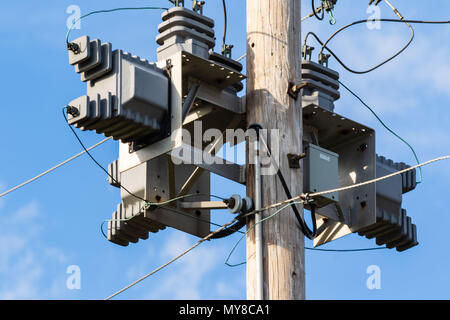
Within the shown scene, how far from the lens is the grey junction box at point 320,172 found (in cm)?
1114

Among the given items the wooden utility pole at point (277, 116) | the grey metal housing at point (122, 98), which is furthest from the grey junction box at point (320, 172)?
the grey metal housing at point (122, 98)

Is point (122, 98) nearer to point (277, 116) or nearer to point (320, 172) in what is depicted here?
point (277, 116)

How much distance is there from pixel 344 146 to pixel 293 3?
5.17 ft

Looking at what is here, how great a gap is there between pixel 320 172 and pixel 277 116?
0.68 metres

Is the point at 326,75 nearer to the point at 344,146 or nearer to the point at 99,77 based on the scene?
the point at 344,146

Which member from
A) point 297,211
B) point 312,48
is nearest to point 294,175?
point 297,211

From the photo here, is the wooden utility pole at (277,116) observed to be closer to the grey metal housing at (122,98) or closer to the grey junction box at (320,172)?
the grey junction box at (320,172)

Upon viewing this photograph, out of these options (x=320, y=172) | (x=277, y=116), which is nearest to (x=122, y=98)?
(x=277, y=116)

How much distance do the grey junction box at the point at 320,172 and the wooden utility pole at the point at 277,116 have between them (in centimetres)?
22

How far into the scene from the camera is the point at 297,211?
10.7m

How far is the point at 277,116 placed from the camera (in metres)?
10.9

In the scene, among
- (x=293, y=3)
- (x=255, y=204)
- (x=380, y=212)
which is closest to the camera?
(x=255, y=204)

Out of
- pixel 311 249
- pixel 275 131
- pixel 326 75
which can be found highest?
pixel 326 75

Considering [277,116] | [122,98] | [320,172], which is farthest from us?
[320,172]
